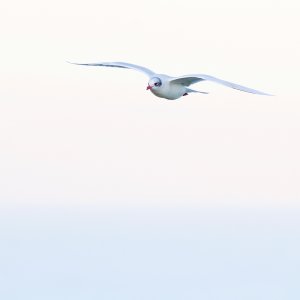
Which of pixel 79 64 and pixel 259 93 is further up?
pixel 79 64

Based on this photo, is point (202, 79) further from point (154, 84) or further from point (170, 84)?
point (154, 84)

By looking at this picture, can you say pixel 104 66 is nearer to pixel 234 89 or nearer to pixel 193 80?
pixel 193 80

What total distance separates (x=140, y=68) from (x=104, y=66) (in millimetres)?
1518

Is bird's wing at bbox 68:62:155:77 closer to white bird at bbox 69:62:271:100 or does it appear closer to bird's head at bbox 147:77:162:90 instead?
white bird at bbox 69:62:271:100

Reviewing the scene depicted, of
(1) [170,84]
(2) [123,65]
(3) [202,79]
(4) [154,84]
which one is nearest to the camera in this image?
(3) [202,79]

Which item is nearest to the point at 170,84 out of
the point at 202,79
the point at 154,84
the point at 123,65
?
the point at 154,84

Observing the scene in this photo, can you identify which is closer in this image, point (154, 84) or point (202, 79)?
point (202, 79)

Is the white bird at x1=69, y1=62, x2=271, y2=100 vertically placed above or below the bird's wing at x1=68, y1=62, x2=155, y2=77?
below

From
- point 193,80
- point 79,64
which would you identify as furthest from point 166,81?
point 79,64

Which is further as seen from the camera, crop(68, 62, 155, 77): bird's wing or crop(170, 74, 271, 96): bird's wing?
crop(68, 62, 155, 77): bird's wing

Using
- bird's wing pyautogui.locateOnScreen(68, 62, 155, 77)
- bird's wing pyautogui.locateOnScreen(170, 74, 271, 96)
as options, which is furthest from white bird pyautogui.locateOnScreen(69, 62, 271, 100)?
bird's wing pyautogui.locateOnScreen(68, 62, 155, 77)

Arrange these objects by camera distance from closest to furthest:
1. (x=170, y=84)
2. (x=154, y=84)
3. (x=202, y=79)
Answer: (x=202, y=79) < (x=154, y=84) < (x=170, y=84)

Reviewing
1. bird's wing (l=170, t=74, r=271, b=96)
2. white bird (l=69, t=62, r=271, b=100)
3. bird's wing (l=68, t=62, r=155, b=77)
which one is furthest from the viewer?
bird's wing (l=68, t=62, r=155, b=77)

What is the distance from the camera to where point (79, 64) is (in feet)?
101
